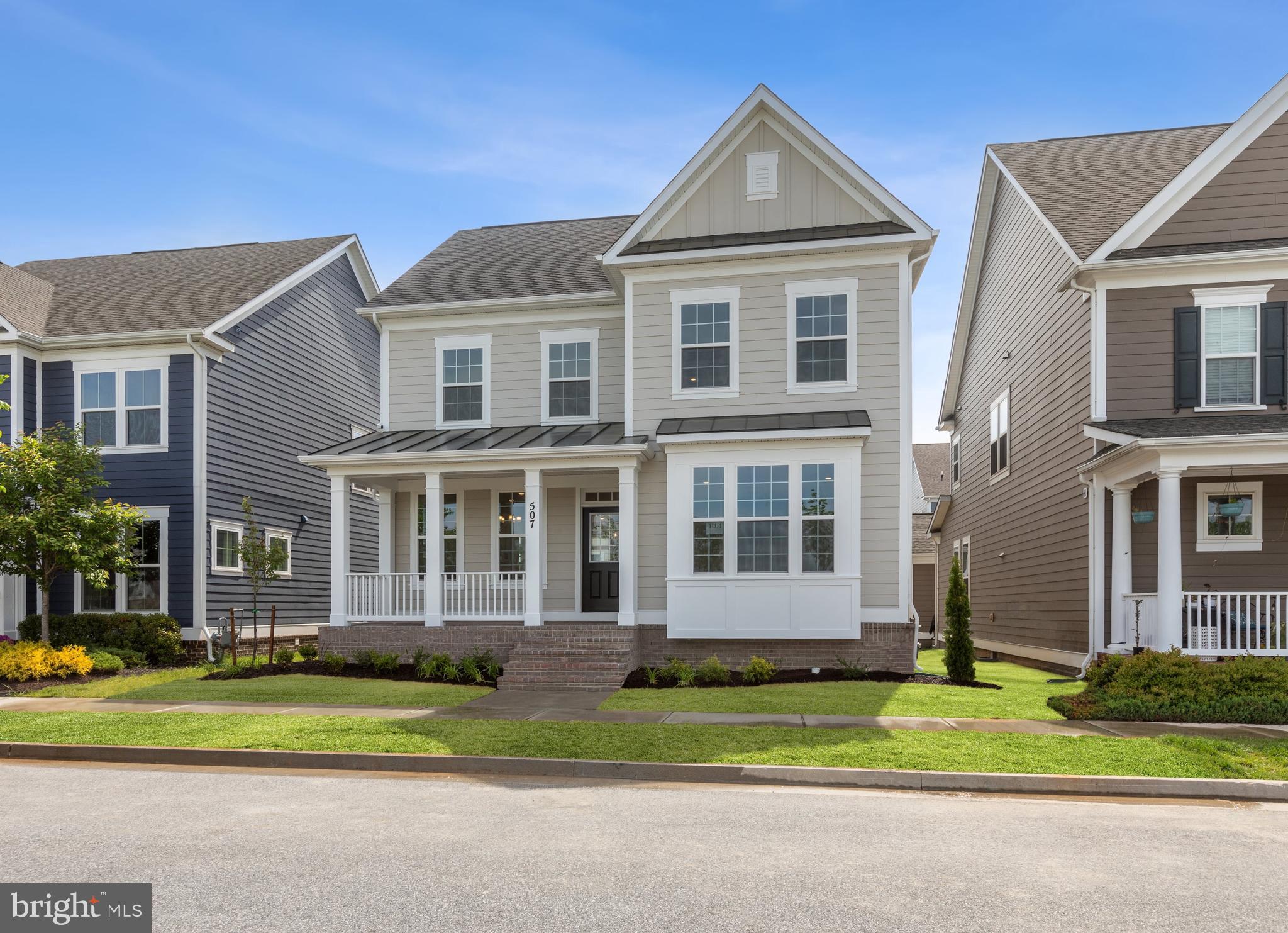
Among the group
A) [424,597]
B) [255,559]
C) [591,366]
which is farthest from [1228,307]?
[255,559]

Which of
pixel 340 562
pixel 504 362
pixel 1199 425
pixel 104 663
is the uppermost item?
pixel 504 362

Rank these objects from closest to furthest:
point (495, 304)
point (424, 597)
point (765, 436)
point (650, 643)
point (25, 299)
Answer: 1. point (765, 436)
2. point (650, 643)
3. point (424, 597)
4. point (495, 304)
5. point (25, 299)

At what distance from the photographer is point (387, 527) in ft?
58.8

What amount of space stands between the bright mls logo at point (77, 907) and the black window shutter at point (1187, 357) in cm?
1545

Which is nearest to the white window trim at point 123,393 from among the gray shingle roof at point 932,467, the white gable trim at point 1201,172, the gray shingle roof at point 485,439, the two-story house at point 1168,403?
the gray shingle roof at point 485,439

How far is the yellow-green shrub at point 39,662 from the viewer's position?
580 inches

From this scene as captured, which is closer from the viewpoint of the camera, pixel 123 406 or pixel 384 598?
pixel 384 598

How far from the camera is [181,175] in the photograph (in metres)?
20.2

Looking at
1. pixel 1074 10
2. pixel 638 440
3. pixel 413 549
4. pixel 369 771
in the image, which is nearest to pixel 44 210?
pixel 413 549

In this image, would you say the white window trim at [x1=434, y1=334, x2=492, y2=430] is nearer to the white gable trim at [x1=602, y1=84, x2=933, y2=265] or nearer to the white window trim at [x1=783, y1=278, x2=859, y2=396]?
the white gable trim at [x1=602, y1=84, x2=933, y2=265]

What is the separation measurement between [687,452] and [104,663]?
10.8 m

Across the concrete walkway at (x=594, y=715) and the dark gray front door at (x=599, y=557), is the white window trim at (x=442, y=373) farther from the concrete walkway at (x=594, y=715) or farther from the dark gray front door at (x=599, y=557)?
the concrete walkway at (x=594, y=715)

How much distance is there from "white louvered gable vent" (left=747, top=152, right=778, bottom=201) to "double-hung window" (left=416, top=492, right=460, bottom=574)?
8062 millimetres

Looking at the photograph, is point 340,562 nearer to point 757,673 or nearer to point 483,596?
point 483,596
